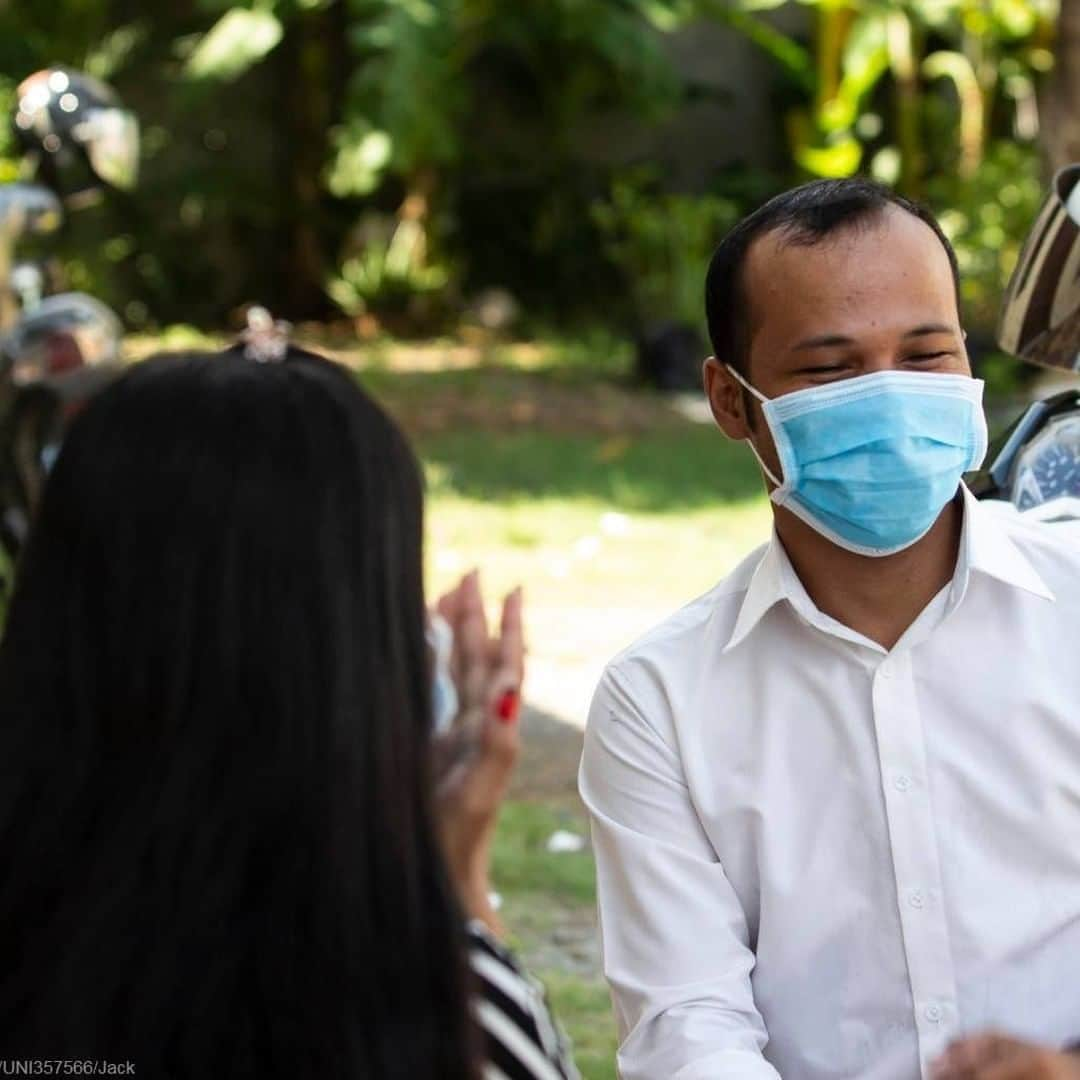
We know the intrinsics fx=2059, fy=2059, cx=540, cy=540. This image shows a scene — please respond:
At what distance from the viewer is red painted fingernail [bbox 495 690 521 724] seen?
169 centimetres

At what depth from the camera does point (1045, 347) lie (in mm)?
3229

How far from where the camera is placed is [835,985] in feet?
7.44

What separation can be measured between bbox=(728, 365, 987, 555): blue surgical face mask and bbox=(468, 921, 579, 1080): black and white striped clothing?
0.89m

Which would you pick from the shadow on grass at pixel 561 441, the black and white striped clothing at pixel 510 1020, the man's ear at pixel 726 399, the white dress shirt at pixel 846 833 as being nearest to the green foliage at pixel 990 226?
the shadow on grass at pixel 561 441

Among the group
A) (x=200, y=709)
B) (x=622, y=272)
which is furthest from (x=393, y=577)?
(x=622, y=272)

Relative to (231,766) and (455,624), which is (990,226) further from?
(231,766)

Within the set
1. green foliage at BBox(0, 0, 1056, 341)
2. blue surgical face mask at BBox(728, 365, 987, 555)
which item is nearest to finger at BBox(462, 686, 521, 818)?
blue surgical face mask at BBox(728, 365, 987, 555)

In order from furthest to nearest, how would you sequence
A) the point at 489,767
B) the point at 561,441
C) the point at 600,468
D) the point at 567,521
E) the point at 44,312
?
the point at 561,441 → the point at 600,468 → the point at 567,521 → the point at 44,312 → the point at 489,767

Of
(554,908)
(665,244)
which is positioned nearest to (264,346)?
(554,908)

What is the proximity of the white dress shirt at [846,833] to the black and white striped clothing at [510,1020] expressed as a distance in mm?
561

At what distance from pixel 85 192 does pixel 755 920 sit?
4410mm

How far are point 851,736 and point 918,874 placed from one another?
0.17 metres

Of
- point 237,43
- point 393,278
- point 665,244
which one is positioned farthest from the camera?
point 393,278

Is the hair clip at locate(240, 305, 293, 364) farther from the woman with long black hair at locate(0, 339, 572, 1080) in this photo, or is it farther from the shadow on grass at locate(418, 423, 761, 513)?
the shadow on grass at locate(418, 423, 761, 513)
